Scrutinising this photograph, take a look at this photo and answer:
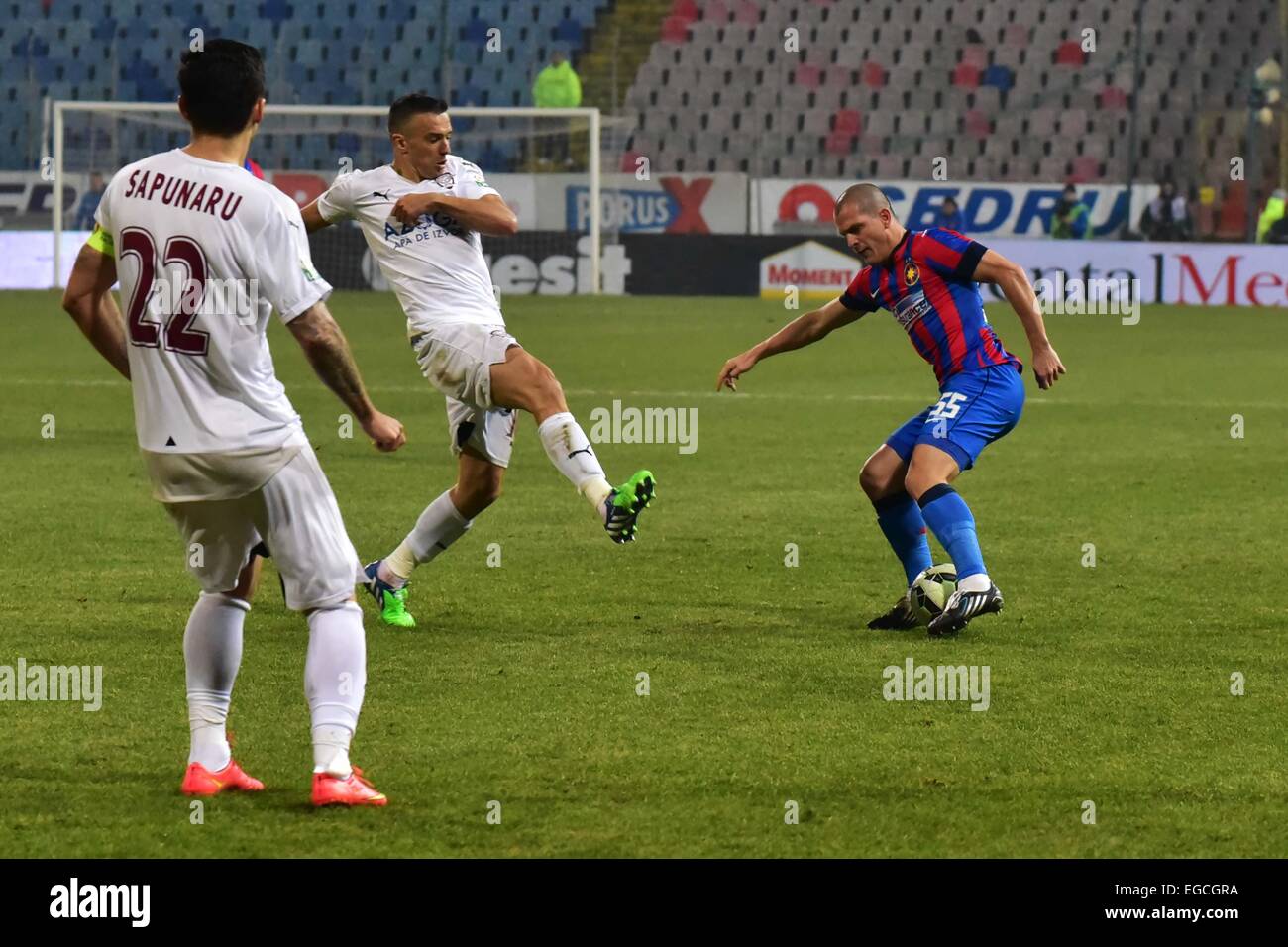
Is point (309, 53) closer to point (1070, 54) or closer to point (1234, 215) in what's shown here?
point (1070, 54)

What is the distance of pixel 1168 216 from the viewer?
1236 inches

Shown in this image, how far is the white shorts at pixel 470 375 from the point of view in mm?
7473

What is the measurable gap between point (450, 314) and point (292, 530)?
2942mm

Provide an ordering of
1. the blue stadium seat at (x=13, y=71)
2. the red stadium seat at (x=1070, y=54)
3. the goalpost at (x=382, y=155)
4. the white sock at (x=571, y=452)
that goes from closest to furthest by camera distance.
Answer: the white sock at (x=571, y=452), the goalpost at (x=382, y=155), the red stadium seat at (x=1070, y=54), the blue stadium seat at (x=13, y=71)

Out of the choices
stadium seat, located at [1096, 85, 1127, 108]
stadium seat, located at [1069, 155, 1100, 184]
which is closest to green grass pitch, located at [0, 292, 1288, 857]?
stadium seat, located at [1069, 155, 1100, 184]

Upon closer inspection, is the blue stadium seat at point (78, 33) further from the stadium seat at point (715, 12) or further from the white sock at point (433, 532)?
the white sock at point (433, 532)

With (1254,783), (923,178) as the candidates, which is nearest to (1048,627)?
(1254,783)

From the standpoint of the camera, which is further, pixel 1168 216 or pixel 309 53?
pixel 309 53

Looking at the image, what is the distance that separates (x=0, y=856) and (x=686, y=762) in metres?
1.83

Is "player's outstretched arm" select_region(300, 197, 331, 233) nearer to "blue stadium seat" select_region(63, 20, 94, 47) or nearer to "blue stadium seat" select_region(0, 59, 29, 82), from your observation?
"blue stadium seat" select_region(0, 59, 29, 82)

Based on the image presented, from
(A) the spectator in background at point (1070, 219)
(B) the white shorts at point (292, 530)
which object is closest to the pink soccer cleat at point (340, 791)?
(B) the white shorts at point (292, 530)

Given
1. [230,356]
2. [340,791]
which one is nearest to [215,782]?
[340,791]

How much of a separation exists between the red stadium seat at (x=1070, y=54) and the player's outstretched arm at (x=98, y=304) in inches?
1298

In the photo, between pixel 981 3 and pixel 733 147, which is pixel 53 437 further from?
pixel 981 3
